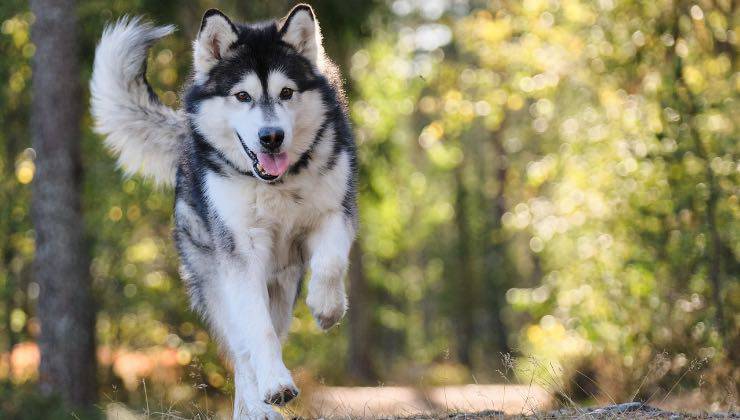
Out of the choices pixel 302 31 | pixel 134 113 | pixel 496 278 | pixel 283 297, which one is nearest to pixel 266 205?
pixel 283 297

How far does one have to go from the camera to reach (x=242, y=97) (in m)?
4.93

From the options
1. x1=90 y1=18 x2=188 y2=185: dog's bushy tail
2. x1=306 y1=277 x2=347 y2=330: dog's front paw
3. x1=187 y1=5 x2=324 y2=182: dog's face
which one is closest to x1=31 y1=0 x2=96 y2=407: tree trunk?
x1=90 y1=18 x2=188 y2=185: dog's bushy tail

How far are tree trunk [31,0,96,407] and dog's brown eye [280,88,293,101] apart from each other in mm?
6154

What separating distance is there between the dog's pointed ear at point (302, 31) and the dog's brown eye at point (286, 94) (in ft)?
1.03

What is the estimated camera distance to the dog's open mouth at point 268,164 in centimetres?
484

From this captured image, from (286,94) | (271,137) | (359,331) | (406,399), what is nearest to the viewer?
(271,137)

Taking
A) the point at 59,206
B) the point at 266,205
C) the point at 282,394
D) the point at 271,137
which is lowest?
the point at 282,394

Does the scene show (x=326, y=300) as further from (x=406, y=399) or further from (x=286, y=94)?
(x=406, y=399)

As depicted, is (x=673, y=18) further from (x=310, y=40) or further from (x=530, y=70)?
(x=310, y=40)

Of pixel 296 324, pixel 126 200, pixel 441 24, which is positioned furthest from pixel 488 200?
pixel 126 200

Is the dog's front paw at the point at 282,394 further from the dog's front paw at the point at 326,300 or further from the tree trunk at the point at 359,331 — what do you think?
the tree trunk at the point at 359,331

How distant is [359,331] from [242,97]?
1248 centimetres

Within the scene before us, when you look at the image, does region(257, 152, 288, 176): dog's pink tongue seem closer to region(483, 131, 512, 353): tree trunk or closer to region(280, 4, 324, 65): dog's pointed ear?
region(280, 4, 324, 65): dog's pointed ear

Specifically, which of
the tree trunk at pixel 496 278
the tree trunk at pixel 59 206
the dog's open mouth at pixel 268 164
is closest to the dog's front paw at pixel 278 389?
the dog's open mouth at pixel 268 164
